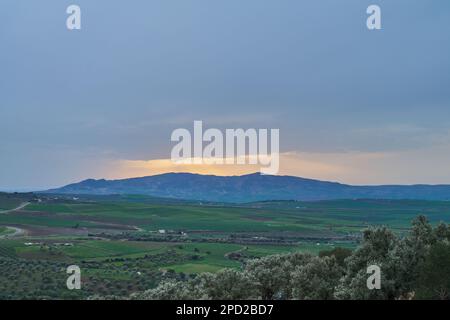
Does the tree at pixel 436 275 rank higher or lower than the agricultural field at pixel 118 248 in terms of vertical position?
higher

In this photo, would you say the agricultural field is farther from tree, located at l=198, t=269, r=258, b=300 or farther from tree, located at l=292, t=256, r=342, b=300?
tree, located at l=198, t=269, r=258, b=300

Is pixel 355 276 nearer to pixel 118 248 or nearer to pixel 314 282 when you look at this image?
pixel 314 282

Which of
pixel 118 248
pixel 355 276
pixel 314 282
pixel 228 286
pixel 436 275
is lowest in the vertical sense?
pixel 118 248

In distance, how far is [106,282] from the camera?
71.2 m

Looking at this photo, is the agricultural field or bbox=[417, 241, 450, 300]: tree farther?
the agricultural field

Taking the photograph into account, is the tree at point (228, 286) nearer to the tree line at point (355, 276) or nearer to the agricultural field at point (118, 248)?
the tree line at point (355, 276)

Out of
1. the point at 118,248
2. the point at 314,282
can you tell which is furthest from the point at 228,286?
the point at 118,248

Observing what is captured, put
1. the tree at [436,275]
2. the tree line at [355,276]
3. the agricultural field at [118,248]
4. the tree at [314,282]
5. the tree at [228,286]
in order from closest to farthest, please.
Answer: the tree at [436,275] → the tree at [228,286] → the tree line at [355,276] → the tree at [314,282] → the agricultural field at [118,248]

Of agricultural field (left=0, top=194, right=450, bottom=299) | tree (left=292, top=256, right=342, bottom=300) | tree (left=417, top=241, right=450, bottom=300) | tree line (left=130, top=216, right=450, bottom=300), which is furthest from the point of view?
agricultural field (left=0, top=194, right=450, bottom=299)

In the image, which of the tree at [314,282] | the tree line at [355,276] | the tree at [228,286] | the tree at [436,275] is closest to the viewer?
the tree at [436,275]

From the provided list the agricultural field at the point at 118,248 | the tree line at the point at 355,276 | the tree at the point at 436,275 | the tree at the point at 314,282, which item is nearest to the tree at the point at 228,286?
the tree line at the point at 355,276

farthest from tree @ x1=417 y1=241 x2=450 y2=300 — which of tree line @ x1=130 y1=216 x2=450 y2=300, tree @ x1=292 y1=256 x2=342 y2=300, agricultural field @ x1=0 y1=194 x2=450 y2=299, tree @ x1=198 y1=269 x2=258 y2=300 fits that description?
agricultural field @ x1=0 y1=194 x2=450 y2=299
